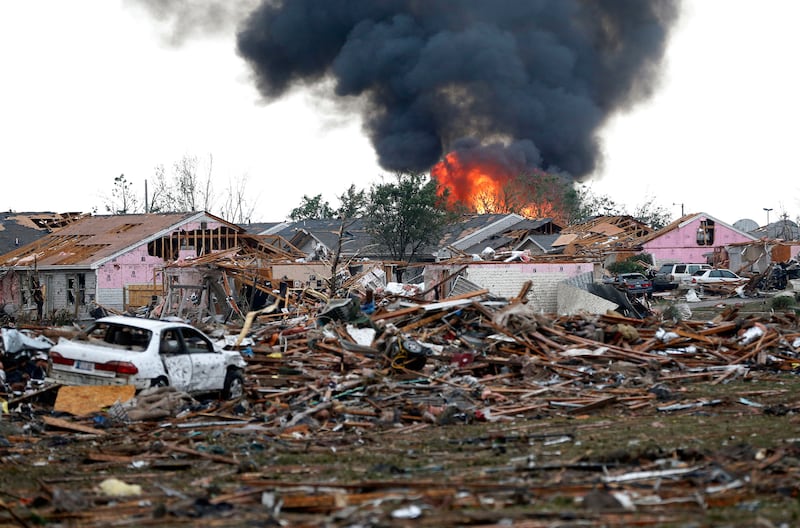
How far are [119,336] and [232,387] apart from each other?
1.99 m

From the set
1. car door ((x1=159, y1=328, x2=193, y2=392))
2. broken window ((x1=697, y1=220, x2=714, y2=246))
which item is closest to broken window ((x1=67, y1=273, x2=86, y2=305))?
car door ((x1=159, y1=328, x2=193, y2=392))

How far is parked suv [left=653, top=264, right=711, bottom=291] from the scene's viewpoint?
50594 millimetres

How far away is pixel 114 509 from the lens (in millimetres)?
7781

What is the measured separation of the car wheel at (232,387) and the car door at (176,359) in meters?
0.95

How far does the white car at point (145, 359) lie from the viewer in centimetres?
1367

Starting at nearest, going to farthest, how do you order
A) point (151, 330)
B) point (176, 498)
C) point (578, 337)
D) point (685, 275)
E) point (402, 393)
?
1. point (176, 498)
2. point (151, 330)
3. point (402, 393)
4. point (578, 337)
5. point (685, 275)

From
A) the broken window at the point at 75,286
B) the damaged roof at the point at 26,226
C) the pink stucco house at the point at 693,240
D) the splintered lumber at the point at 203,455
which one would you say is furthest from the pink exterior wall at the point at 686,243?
the splintered lumber at the point at 203,455

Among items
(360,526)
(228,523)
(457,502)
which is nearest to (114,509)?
(228,523)

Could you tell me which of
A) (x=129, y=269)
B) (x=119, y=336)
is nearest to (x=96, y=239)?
(x=129, y=269)

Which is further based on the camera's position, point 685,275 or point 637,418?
point 685,275

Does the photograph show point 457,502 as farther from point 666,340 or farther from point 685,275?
point 685,275

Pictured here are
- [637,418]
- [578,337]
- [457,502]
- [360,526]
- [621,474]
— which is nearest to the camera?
[360,526]

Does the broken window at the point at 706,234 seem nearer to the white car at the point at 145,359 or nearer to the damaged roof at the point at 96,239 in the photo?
the damaged roof at the point at 96,239

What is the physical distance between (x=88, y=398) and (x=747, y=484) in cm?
920
